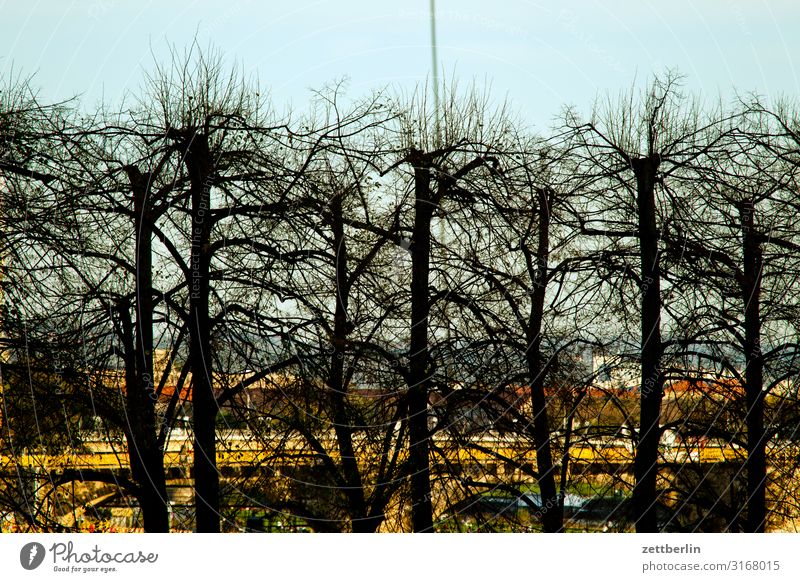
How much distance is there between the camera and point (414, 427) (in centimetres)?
Answer: 677

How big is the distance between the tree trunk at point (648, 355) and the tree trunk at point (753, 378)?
29.9 inches

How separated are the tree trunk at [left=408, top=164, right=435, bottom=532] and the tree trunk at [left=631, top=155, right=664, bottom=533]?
1.69 m

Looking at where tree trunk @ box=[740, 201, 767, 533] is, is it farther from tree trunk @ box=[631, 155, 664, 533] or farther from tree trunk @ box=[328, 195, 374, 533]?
tree trunk @ box=[328, 195, 374, 533]

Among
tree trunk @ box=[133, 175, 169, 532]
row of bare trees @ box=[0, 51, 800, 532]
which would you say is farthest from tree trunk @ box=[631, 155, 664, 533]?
tree trunk @ box=[133, 175, 169, 532]

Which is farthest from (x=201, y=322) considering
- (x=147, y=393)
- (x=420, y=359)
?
(x=420, y=359)

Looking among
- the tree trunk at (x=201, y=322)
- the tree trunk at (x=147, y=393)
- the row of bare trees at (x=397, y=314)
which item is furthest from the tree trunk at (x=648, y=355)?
the tree trunk at (x=147, y=393)

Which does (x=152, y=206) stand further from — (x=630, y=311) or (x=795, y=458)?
(x=795, y=458)

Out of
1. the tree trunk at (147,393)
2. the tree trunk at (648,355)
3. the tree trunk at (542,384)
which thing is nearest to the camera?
the tree trunk at (147,393)

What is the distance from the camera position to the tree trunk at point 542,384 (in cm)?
686

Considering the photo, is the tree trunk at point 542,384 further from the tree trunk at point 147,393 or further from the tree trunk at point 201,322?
the tree trunk at point 147,393

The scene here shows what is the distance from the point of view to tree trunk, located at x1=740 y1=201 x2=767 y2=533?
6.83 metres

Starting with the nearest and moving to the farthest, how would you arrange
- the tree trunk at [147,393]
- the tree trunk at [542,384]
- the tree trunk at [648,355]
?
the tree trunk at [147,393]
the tree trunk at [648,355]
the tree trunk at [542,384]

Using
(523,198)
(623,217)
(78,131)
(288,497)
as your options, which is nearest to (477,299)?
(523,198)
